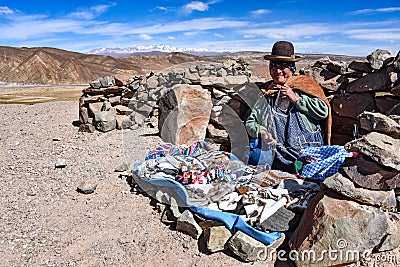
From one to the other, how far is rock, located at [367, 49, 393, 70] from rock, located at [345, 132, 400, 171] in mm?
1683

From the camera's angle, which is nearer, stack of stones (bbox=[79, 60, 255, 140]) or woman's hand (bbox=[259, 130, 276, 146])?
woman's hand (bbox=[259, 130, 276, 146])

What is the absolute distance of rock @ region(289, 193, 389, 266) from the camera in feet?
8.46

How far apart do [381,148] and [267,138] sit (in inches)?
62.0

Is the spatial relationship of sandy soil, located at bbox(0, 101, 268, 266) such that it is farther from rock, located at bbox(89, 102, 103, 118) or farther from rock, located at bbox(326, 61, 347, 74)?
rock, located at bbox(326, 61, 347, 74)

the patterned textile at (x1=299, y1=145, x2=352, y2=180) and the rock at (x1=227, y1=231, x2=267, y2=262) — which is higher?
the patterned textile at (x1=299, y1=145, x2=352, y2=180)

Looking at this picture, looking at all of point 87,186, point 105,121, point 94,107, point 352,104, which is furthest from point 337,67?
point 94,107

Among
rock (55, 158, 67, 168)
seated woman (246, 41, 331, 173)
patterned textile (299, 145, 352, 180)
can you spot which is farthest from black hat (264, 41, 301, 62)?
rock (55, 158, 67, 168)

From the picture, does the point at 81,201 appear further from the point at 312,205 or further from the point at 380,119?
the point at 380,119

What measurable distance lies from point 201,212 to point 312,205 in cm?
102

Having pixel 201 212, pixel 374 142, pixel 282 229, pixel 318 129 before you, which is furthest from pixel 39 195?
pixel 374 142

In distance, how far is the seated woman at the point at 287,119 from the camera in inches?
159
